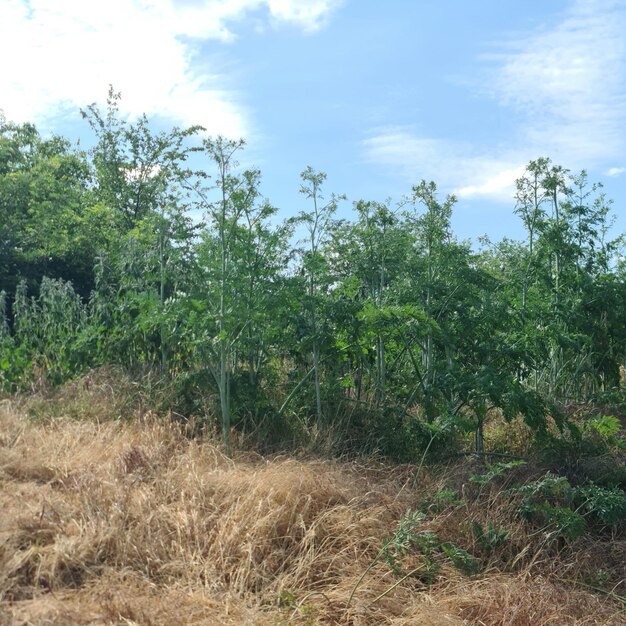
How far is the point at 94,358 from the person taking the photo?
29.2ft

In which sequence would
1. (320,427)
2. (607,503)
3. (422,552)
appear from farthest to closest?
(320,427)
(607,503)
(422,552)

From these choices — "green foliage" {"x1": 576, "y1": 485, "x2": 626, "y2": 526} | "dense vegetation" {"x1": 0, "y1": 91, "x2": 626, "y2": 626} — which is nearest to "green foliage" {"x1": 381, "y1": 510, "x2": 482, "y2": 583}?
"dense vegetation" {"x1": 0, "y1": 91, "x2": 626, "y2": 626}

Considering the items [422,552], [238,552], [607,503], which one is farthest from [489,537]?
[238,552]

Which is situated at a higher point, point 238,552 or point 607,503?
point 607,503

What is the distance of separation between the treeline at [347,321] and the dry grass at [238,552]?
3.80ft

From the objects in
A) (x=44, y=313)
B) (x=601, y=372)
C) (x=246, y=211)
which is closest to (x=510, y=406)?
(x=246, y=211)

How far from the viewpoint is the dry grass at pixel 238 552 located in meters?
4.40

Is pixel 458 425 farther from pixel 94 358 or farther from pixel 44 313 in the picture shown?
pixel 44 313

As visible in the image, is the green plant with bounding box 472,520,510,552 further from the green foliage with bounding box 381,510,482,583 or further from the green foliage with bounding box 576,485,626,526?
the green foliage with bounding box 576,485,626,526

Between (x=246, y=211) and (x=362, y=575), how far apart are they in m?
3.84

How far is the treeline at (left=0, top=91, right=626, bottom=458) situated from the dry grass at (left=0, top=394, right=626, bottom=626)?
3.80 feet

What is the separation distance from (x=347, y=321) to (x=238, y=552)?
3069 mm

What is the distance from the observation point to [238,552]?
16.1ft

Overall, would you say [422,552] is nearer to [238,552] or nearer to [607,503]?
[238,552]
